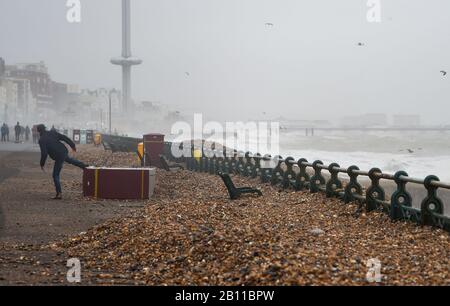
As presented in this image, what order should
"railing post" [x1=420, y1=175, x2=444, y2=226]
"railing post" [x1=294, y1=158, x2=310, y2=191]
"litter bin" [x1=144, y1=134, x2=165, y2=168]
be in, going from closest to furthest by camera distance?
1. "railing post" [x1=420, y1=175, x2=444, y2=226]
2. "railing post" [x1=294, y1=158, x2=310, y2=191]
3. "litter bin" [x1=144, y1=134, x2=165, y2=168]

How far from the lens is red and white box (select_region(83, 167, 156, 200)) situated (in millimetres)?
17547

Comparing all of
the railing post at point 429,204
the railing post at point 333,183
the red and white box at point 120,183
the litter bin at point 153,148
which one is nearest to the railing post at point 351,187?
the railing post at point 333,183

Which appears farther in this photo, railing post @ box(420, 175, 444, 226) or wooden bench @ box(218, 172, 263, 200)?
wooden bench @ box(218, 172, 263, 200)

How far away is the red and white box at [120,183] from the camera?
1755 centimetres

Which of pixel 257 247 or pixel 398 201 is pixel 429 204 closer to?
pixel 398 201

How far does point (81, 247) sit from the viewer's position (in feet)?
34.5

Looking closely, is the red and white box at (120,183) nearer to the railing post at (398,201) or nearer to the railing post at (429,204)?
the railing post at (398,201)

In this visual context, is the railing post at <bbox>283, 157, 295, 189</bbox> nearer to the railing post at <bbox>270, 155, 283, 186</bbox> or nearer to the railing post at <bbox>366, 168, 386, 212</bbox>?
the railing post at <bbox>270, 155, 283, 186</bbox>

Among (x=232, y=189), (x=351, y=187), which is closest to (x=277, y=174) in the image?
(x=232, y=189)

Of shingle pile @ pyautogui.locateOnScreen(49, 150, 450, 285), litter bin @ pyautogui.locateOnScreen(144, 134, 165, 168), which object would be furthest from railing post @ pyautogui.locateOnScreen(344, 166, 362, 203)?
litter bin @ pyautogui.locateOnScreen(144, 134, 165, 168)

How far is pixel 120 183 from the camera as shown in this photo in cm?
1759

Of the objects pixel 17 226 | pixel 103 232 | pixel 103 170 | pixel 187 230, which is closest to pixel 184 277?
pixel 187 230
